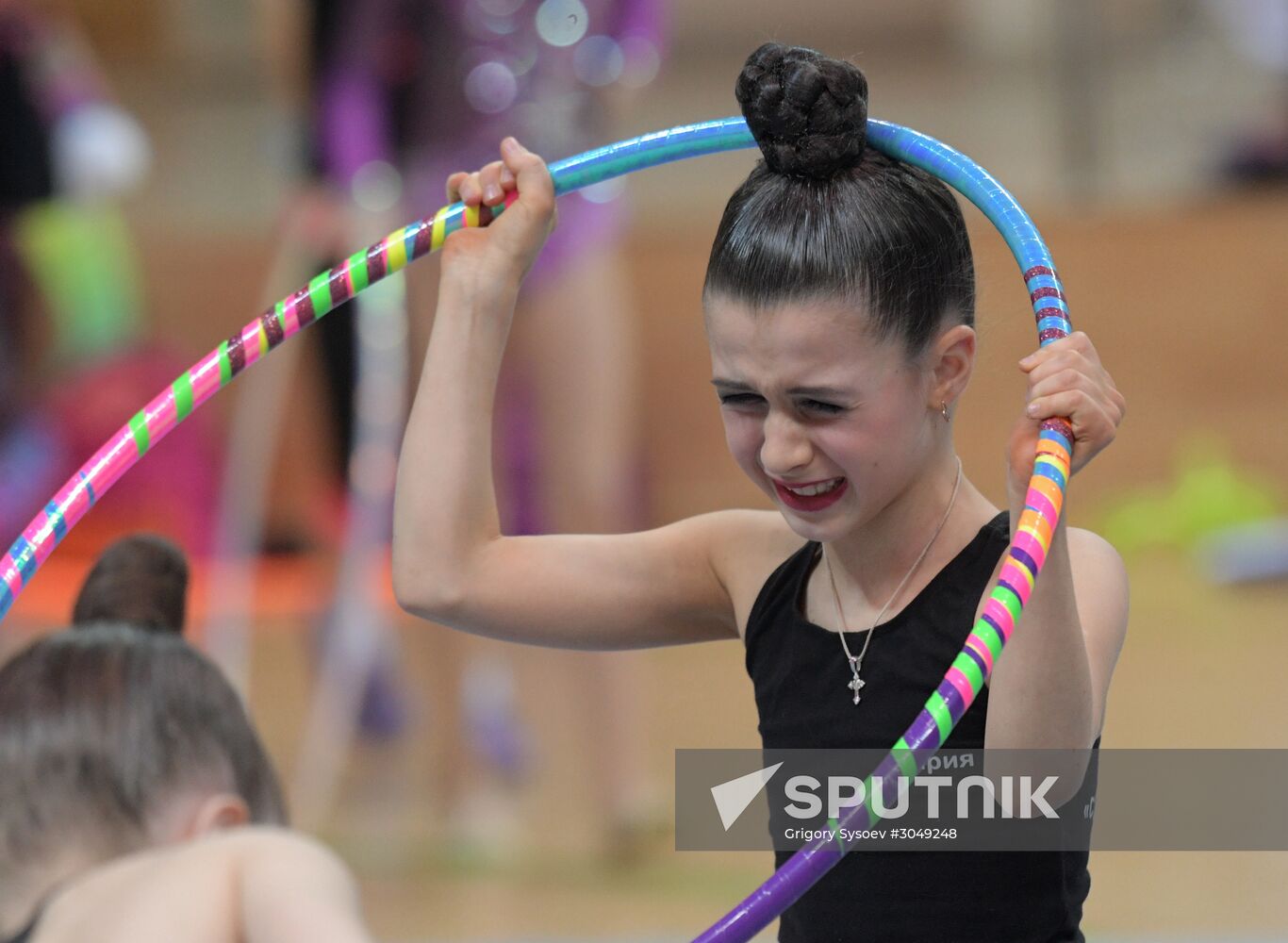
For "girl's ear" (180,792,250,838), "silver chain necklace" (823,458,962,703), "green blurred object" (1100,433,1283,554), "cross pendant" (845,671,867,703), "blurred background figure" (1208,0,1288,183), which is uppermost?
"blurred background figure" (1208,0,1288,183)

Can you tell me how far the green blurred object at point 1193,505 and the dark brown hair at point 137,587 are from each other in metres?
3.10

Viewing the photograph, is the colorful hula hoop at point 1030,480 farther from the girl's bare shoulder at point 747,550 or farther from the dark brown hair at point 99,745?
the girl's bare shoulder at point 747,550

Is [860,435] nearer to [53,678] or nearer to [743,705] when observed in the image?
[53,678]

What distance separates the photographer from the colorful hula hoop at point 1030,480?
3.36ft

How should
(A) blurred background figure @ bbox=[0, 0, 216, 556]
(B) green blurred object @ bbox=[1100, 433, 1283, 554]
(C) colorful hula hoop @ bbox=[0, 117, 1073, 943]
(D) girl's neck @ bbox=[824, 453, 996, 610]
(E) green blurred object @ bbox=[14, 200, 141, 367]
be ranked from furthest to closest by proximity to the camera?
(B) green blurred object @ bbox=[1100, 433, 1283, 554] < (E) green blurred object @ bbox=[14, 200, 141, 367] < (A) blurred background figure @ bbox=[0, 0, 216, 556] < (D) girl's neck @ bbox=[824, 453, 996, 610] < (C) colorful hula hoop @ bbox=[0, 117, 1073, 943]

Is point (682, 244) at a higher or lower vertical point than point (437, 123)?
higher

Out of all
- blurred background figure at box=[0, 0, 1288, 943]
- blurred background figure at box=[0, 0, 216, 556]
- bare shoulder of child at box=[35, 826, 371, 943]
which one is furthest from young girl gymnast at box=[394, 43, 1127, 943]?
blurred background figure at box=[0, 0, 216, 556]

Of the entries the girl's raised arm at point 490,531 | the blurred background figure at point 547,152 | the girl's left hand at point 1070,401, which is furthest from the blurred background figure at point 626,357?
the girl's left hand at point 1070,401

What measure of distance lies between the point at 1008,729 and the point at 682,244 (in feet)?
10.6

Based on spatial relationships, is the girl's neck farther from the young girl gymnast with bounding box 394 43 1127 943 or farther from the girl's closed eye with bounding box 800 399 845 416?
the girl's closed eye with bounding box 800 399 845 416

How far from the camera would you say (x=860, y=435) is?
118 centimetres

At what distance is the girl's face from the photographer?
1.17m

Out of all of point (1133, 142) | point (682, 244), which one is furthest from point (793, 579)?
point (1133, 142)

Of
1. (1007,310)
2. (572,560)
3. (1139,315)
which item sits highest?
(1139,315)
